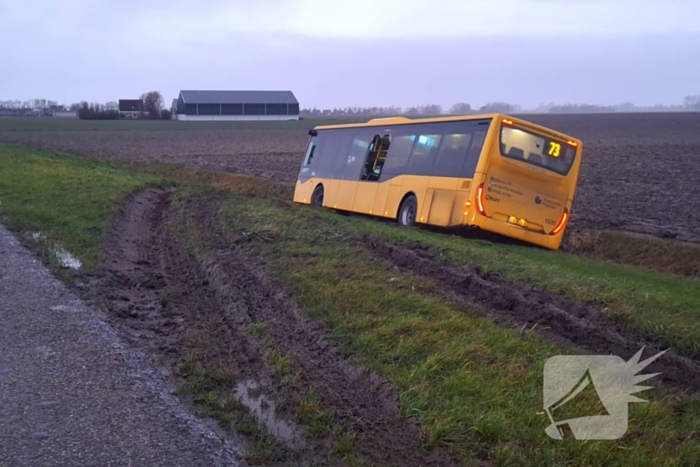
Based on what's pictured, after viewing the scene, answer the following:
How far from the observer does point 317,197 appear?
22781mm

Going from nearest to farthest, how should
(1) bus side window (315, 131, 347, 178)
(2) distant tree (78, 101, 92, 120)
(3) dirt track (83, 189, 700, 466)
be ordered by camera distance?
(3) dirt track (83, 189, 700, 466)
(1) bus side window (315, 131, 347, 178)
(2) distant tree (78, 101, 92, 120)

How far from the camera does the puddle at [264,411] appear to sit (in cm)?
501

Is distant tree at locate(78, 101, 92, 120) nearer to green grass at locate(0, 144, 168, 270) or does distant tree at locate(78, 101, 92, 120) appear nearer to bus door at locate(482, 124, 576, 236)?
green grass at locate(0, 144, 168, 270)

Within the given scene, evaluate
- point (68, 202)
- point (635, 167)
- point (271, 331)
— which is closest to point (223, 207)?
point (68, 202)

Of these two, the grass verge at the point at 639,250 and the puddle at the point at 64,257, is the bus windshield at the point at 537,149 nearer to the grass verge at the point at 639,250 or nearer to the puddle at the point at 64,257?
the grass verge at the point at 639,250

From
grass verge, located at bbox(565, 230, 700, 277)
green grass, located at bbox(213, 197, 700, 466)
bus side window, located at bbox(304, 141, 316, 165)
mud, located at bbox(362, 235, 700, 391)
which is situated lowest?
grass verge, located at bbox(565, 230, 700, 277)

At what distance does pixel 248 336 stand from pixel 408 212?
1042 cm

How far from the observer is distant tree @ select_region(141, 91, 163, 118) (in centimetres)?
11888

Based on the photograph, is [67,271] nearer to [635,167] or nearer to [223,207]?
[223,207]

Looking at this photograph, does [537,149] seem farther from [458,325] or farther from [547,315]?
[458,325]

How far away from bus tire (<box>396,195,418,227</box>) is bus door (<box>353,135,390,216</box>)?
109 cm

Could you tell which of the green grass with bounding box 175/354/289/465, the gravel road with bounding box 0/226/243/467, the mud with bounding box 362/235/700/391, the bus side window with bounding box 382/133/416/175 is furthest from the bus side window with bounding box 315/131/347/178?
the green grass with bounding box 175/354/289/465

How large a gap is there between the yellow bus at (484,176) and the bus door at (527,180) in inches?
0.8

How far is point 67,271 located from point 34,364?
3.96 metres
